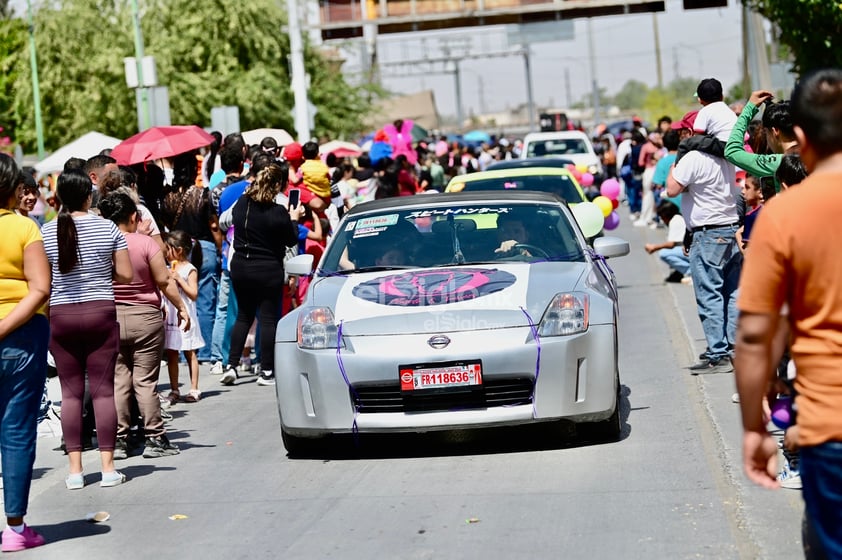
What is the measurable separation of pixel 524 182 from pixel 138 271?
27.9 feet

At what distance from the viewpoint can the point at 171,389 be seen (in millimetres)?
11820

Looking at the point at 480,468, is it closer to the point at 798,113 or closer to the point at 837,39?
the point at 798,113

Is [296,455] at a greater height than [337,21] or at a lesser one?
lesser

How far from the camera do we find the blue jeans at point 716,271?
1060cm

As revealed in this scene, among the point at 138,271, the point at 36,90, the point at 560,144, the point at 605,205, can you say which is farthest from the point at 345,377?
the point at 36,90

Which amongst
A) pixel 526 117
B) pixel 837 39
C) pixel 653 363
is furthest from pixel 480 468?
pixel 526 117

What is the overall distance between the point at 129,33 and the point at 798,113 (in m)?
42.2

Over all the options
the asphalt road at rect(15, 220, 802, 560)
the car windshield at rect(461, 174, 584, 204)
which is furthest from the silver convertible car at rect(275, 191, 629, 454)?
the car windshield at rect(461, 174, 584, 204)

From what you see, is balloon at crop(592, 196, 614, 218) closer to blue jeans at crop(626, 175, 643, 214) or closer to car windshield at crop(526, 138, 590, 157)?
car windshield at crop(526, 138, 590, 157)

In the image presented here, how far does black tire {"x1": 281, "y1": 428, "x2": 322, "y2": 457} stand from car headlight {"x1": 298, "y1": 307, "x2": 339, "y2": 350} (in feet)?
1.96

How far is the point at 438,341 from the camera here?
26.9 feet

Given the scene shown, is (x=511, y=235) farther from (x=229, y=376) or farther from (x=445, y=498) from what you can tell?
(x=229, y=376)

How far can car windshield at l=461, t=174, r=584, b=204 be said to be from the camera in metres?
16.6

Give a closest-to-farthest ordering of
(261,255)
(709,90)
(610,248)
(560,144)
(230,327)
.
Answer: (610,248) < (709,90) < (261,255) < (230,327) < (560,144)
